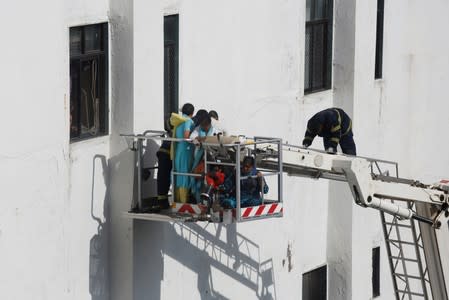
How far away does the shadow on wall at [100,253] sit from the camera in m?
15.7

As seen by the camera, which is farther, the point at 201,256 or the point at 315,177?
the point at 201,256

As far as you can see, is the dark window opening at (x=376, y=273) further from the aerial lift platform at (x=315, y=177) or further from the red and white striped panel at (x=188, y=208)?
the red and white striped panel at (x=188, y=208)

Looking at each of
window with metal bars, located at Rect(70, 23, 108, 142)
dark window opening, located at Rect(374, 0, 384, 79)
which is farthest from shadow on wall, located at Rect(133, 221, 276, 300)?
dark window opening, located at Rect(374, 0, 384, 79)

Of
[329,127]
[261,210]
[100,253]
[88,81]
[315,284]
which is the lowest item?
[315,284]

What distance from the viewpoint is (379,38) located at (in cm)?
2284

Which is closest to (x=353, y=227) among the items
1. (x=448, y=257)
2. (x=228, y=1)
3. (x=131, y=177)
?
(x=448, y=257)

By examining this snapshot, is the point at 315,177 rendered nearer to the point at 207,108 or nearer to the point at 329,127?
the point at 329,127

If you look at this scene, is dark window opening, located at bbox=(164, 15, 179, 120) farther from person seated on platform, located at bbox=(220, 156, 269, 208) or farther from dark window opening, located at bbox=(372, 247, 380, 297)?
dark window opening, located at bbox=(372, 247, 380, 297)

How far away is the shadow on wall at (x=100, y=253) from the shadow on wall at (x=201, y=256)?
1.24 feet

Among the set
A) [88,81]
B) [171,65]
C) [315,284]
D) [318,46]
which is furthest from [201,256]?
[318,46]

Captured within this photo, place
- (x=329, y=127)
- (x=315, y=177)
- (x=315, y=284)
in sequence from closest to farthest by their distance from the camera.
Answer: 1. (x=315, y=177)
2. (x=329, y=127)
3. (x=315, y=284)

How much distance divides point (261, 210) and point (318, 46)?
246 inches

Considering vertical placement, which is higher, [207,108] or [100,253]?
[207,108]

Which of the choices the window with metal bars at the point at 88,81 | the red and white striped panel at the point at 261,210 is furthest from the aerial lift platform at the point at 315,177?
the window with metal bars at the point at 88,81
